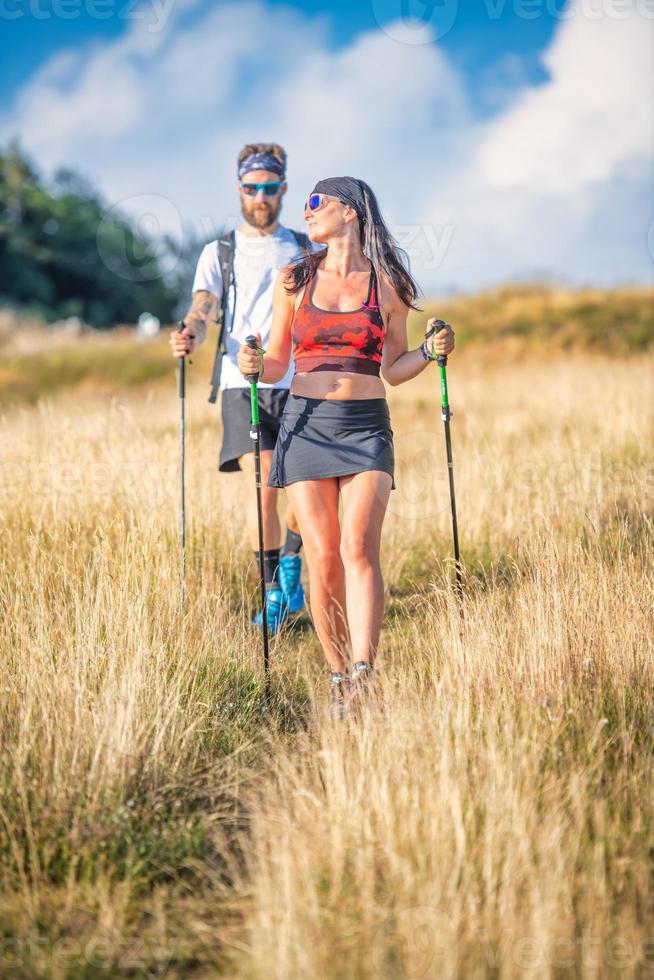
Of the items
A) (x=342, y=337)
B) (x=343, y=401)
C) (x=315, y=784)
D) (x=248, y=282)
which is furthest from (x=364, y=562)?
(x=248, y=282)

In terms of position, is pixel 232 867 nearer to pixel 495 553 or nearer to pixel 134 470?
pixel 495 553

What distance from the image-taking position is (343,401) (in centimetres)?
407

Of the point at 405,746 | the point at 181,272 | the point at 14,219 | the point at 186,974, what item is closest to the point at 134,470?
the point at 405,746

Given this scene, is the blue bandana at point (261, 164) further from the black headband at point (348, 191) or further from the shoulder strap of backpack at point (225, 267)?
the black headband at point (348, 191)

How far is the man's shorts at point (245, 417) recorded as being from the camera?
5465 mm

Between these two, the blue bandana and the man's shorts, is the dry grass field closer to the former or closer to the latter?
the man's shorts

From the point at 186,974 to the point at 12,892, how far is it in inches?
22.8

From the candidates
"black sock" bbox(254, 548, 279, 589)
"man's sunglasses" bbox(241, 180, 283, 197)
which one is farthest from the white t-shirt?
"black sock" bbox(254, 548, 279, 589)

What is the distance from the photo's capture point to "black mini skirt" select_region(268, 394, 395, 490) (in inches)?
158

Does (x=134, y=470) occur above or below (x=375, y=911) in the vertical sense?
above

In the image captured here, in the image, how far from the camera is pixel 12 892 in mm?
2678

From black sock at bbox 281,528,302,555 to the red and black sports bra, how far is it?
207cm

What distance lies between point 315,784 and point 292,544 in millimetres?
3012

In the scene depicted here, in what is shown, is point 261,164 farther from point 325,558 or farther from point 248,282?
point 325,558
